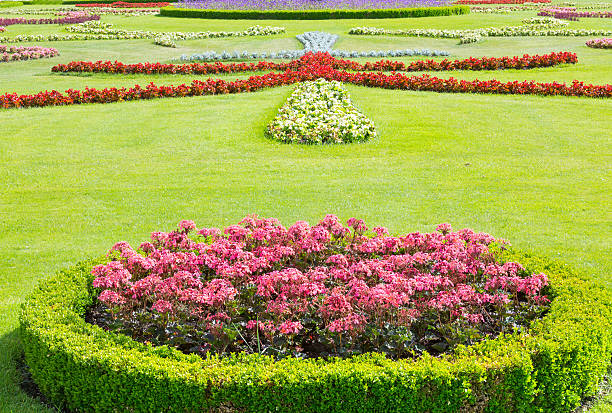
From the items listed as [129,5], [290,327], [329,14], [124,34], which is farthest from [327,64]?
[129,5]

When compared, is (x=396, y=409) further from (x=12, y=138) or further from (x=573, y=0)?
(x=573, y=0)

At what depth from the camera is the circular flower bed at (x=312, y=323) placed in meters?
4.41

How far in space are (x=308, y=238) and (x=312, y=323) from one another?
1381 millimetres

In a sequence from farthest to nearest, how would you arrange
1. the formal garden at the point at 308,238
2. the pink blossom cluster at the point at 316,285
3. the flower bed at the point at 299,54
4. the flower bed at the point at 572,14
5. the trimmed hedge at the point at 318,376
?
the flower bed at the point at 572,14 → the flower bed at the point at 299,54 → the pink blossom cluster at the point at 316,285 → the formal garden at the point at 308,238 → the trimmed hedge at the point at 318,376

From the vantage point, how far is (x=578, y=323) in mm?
5184

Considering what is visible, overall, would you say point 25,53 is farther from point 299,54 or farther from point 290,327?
point 290,327

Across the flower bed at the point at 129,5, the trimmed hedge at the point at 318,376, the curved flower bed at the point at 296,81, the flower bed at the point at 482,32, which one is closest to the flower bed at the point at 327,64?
the curved flower bed at the point at 296,81

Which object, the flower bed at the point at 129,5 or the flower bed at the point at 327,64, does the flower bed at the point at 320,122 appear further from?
the flower bed at the point at 129,5

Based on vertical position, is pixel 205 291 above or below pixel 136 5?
below

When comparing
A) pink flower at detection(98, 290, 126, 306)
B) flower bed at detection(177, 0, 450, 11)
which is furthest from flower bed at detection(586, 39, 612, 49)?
pink flower at detection(98, 290, 126, 306)

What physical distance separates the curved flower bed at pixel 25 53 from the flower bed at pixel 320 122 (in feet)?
47.5

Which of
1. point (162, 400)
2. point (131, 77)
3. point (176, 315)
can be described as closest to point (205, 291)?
point (176, 315)

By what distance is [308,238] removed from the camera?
6738 millimetres

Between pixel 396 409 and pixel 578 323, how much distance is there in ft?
6.23
